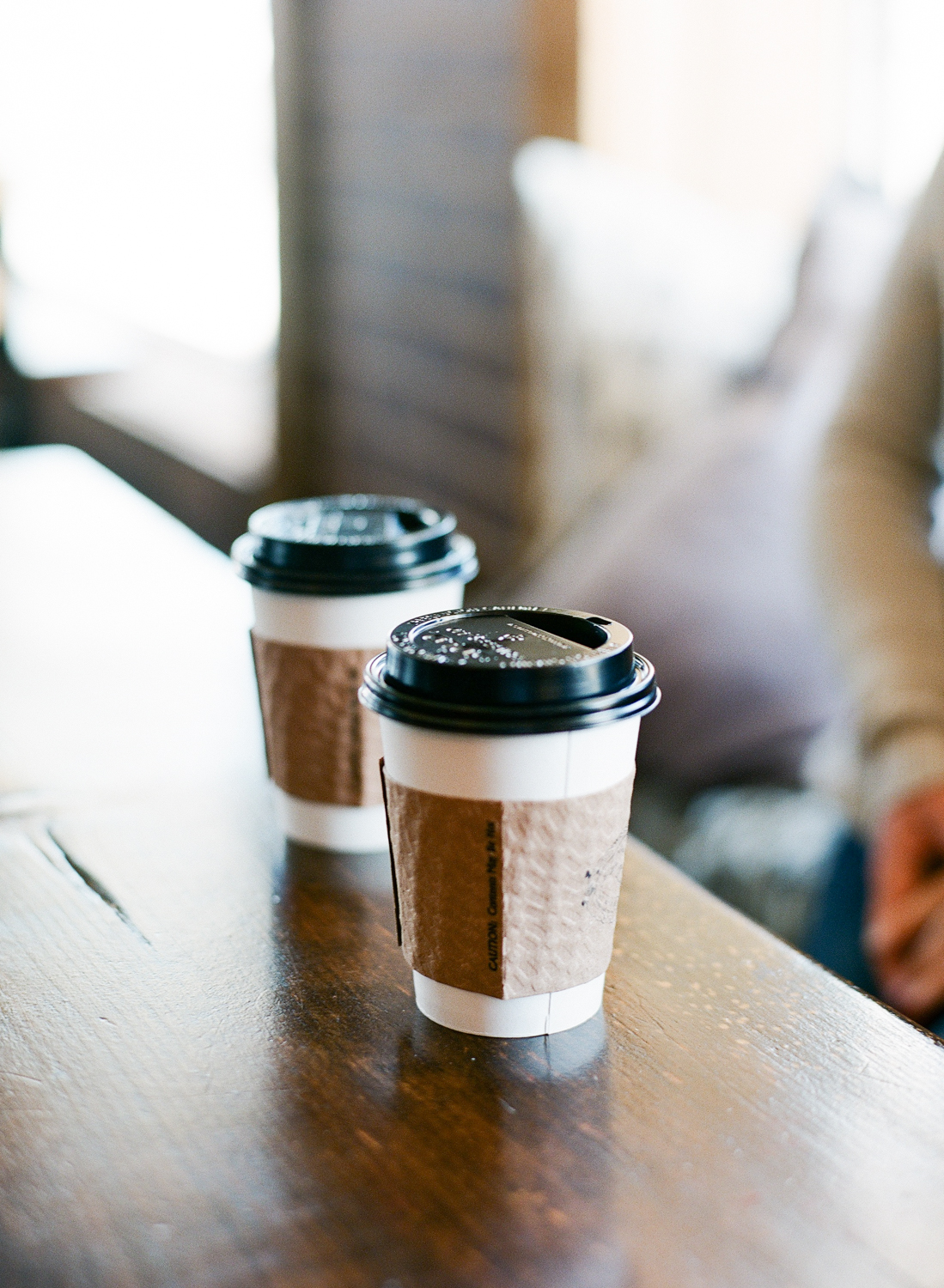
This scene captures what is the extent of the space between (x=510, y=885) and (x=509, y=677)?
3.2 inches

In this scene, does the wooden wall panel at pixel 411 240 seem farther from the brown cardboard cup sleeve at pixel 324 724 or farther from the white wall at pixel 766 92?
the brown cardboard cup sleeve at pixel 324 724

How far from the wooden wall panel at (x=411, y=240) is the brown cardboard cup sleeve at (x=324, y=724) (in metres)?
1.80

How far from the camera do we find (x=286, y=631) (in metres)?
0.68

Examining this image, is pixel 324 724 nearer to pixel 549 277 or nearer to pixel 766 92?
pixel 549 277

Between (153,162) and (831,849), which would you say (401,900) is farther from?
(153,162)

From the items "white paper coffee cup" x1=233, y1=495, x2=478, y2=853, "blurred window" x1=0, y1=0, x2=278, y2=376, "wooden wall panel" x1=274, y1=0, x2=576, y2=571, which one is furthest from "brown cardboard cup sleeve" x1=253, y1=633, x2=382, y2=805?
"blurred window" x1=0, y1=0, x2=278, y2=376

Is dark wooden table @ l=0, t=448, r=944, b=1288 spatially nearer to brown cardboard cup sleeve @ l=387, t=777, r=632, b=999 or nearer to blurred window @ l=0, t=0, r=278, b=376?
brown cardboard cup sleeve @ l=387, t=777, r=632, b=999

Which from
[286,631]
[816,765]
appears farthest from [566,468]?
[286,631]

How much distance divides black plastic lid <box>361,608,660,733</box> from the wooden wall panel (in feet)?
6.34

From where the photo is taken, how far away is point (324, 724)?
2.26 feet

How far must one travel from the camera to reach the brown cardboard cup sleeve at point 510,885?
51 cm

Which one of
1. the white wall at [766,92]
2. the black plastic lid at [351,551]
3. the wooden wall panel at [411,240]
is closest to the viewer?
the black plastic lid at [351,551]

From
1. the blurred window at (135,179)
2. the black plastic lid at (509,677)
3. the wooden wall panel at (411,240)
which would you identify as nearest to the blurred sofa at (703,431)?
the wooden wall panel at (411,240)

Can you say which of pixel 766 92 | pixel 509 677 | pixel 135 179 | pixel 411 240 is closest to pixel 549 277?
pixel 766 92
